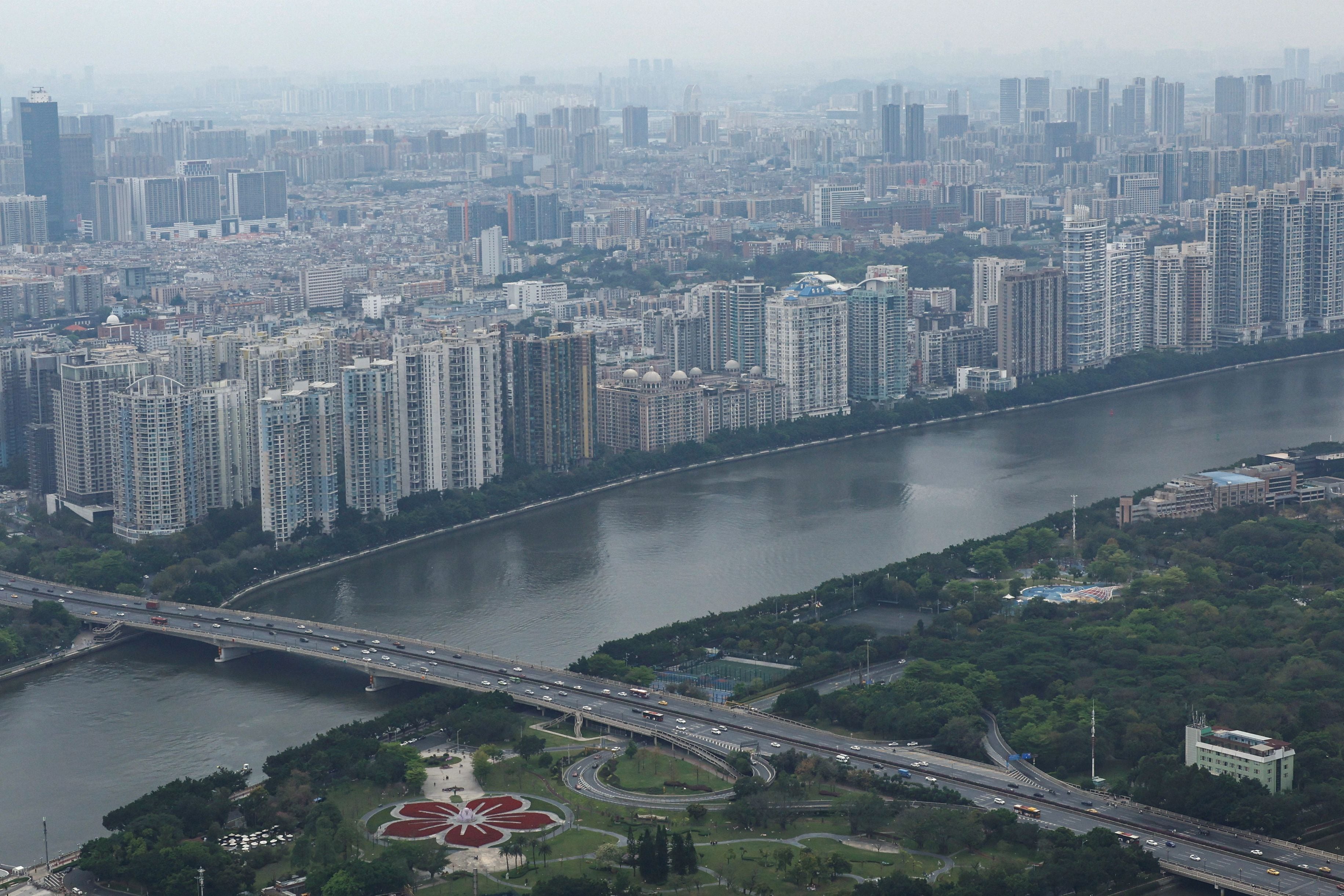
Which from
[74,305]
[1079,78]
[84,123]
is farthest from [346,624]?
[1079,78]

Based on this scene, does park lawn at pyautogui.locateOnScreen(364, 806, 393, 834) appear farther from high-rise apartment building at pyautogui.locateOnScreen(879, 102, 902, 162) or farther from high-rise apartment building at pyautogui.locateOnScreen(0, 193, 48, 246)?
high-rise apartment building at pyautogui.locateOnScreen(879, 102, 902, 162)

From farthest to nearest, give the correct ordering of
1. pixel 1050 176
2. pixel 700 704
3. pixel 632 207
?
pixel 1050 176 → pixel 632 207 → pixel 700 704

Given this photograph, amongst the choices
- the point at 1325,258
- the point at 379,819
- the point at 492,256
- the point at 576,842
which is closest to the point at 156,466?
the point at 379,819

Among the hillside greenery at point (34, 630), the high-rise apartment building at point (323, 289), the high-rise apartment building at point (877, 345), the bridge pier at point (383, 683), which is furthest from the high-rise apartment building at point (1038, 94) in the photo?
the bridge pier at point (383, 683)

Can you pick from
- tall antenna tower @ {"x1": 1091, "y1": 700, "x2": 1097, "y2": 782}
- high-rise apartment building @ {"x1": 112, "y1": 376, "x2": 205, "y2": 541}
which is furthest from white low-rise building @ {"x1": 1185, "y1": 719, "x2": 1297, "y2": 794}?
high-rise apartment building @ {"x1": 112, "y1": 376, "x2": 205, "y2": 541}

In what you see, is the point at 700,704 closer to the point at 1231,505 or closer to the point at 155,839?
the point at 155,839
